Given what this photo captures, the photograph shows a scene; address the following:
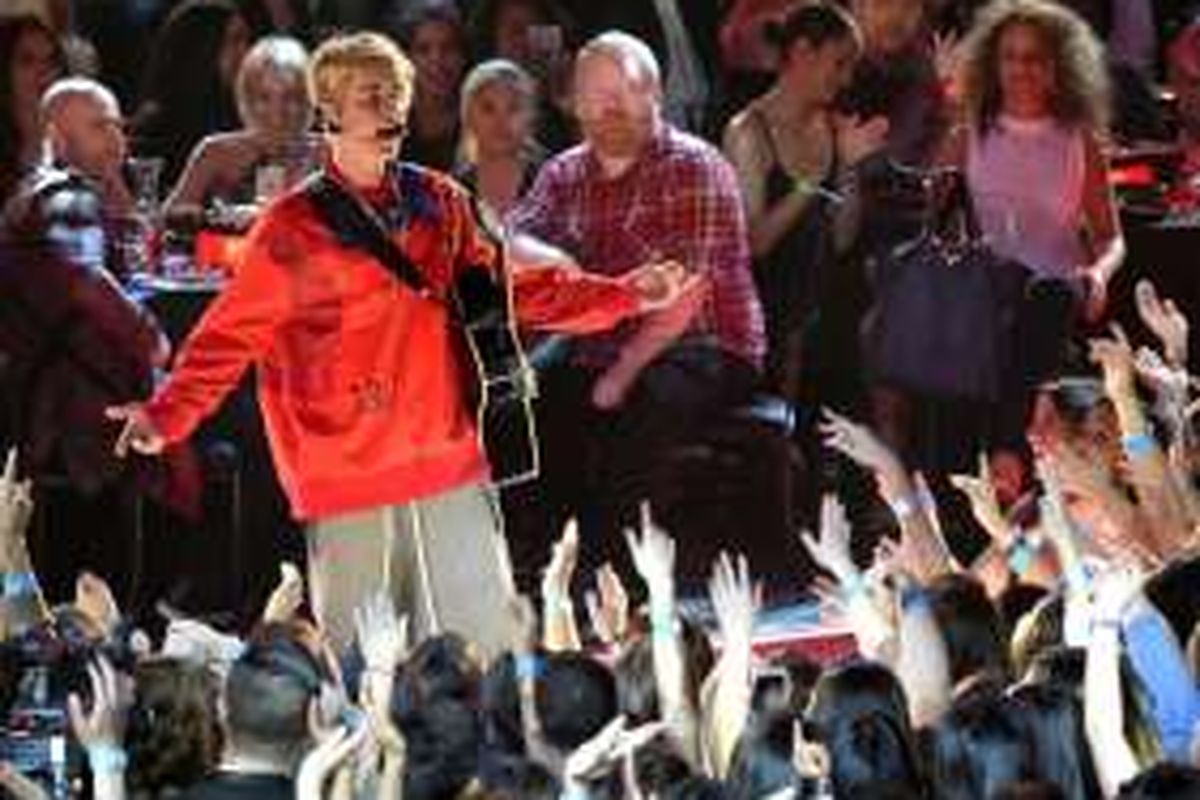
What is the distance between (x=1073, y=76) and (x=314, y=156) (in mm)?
1978

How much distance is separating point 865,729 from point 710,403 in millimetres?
3924

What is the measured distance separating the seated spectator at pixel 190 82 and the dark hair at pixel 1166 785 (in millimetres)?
6103

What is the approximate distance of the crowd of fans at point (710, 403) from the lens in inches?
309

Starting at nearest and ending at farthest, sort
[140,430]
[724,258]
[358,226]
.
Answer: [358,226] → [140,430] → [724,258]

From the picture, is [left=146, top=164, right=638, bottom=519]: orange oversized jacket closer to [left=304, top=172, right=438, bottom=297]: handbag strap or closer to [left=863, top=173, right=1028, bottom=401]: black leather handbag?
[left=304, top=172, right=438, bottom=297]: handbag strap

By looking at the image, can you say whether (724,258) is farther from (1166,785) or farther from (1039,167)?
(1166,785)

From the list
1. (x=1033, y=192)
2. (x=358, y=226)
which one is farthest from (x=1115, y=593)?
(x=1033, y=192)

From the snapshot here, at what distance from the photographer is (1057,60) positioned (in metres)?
12.0

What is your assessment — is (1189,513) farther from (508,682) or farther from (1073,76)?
(1073,76)

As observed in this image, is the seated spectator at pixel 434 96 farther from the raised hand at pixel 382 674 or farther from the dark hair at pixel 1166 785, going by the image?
the dark hair at pixel 1166 785

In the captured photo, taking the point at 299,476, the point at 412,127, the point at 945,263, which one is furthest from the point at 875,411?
the point at 299,476

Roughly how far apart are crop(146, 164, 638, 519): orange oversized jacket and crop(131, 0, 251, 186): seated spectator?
2821 mm

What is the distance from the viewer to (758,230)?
1201 cm

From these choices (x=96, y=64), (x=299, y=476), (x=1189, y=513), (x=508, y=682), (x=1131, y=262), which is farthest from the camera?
(x=96, y=64)
